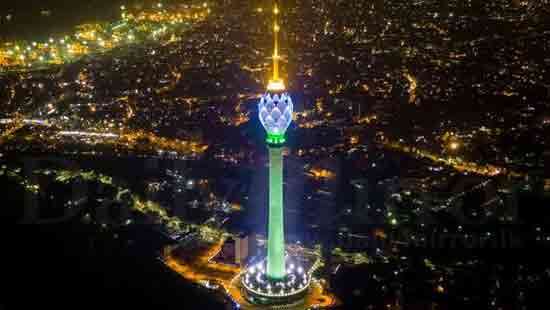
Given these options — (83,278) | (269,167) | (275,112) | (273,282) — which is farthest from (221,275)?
(275,112)

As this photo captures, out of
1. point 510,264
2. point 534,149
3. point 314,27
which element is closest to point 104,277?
point 510,264

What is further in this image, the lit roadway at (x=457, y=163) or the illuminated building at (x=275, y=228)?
the lit roadway at (x=457, y=163)

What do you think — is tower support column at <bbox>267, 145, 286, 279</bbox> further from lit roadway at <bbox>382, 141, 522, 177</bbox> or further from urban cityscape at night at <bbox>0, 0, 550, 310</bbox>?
lit roadway at <bbox>382, 141, 522, 177</bbox>

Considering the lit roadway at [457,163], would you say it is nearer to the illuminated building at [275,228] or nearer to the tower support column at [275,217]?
the illuminated building at [275,228]

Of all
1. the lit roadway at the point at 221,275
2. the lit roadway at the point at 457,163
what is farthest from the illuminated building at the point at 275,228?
Answer: the lit roadway at the point at 457,163

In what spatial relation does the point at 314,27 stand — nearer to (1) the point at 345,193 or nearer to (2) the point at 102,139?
(2) the point at 102,139

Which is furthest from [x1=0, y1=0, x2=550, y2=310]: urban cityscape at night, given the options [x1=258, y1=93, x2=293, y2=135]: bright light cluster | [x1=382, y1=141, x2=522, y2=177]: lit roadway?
[x1=382, y1=141, x2=522, y2=177]: lit roadway

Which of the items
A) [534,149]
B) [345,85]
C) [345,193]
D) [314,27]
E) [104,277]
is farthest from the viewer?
[314,27]
